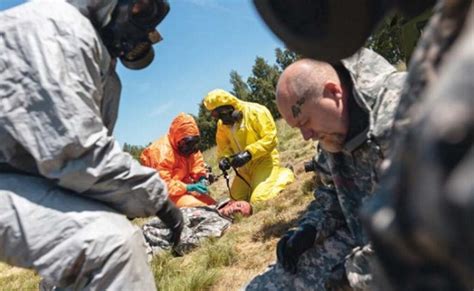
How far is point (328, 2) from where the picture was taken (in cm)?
97

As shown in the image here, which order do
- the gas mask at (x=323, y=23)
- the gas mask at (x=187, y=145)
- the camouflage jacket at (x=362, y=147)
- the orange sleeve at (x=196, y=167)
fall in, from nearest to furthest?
the gas mask at (x=323, y=23) → the camouflage jacket at (x=362, y=147) → the gas mask at (x=187, y=145) → the orange sleeve at (x=196, y=167)

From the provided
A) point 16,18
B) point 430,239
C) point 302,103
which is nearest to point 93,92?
point 16,18

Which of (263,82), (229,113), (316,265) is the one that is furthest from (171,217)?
(263,82)

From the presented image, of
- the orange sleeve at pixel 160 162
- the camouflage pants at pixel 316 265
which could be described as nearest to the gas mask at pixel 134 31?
the camouflage pants at pixel 316 265

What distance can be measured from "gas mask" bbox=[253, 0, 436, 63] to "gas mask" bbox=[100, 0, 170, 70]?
1.46 meters

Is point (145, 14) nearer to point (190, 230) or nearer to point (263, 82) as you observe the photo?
point (190, 230)

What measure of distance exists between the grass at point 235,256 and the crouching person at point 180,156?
55.6 inches

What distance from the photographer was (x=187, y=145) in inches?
286

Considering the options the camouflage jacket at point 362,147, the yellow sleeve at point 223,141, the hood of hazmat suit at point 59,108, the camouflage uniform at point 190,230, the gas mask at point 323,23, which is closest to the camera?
the gas mask at point 323,23

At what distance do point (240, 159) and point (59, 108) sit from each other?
5.14 meters

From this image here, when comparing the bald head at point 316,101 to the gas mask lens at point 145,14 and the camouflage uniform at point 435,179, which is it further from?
the camouflage uniform at point 435,179

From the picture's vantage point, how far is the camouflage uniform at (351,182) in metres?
2.08

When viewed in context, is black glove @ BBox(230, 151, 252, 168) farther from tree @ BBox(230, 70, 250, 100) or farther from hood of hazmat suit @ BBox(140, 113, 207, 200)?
tree @ BBox(230, 70, 250, 100)

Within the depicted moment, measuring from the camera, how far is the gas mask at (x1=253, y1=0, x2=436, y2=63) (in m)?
0.90
